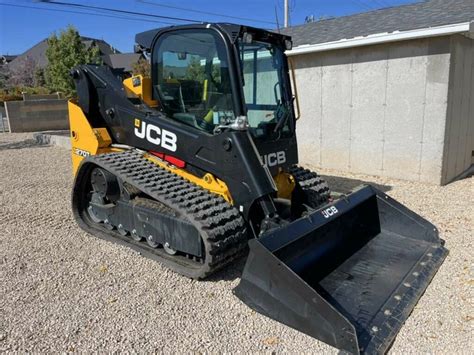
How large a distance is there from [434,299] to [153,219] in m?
2.52

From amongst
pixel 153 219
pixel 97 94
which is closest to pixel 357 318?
pixel 153 219

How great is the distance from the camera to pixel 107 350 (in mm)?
2695

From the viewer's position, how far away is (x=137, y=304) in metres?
3.25

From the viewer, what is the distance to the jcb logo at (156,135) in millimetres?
3979

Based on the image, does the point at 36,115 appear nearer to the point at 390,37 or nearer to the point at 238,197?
the point at 390,37

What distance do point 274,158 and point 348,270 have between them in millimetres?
1238

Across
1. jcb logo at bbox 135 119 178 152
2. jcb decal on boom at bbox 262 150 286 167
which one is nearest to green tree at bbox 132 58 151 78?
jcb logo at bbox 135 119 178 152

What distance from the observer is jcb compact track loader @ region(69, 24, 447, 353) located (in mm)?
2986

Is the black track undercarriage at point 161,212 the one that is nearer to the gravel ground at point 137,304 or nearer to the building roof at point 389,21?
the gravel ground at point 137,304

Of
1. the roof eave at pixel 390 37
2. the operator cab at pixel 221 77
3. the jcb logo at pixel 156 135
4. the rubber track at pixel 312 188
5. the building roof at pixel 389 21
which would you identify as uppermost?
the building roof at pixel 389 21

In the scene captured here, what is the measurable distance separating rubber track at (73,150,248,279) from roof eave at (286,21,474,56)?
4913 millimetres

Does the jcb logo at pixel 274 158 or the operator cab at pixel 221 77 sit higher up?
the operator cab at pixel 221 77

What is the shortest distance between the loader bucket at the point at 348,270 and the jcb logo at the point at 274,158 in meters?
0.70

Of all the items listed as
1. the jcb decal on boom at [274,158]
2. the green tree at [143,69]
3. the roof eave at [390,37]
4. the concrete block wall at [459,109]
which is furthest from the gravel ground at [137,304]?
the roof eave at [390,37]
